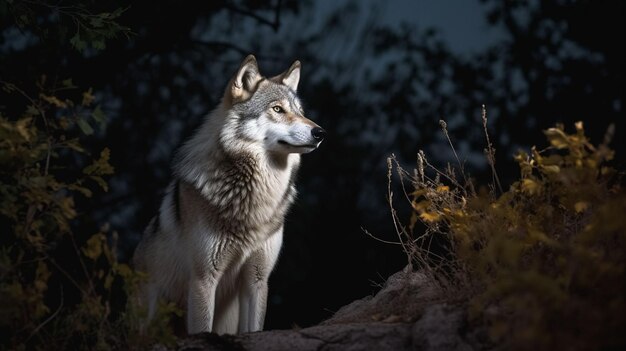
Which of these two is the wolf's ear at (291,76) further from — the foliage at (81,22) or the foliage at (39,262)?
the foliage at (39,262)

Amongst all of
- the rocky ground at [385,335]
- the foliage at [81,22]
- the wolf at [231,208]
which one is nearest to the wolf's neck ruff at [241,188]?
the wolf at [231,208]

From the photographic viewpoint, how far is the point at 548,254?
481 cm

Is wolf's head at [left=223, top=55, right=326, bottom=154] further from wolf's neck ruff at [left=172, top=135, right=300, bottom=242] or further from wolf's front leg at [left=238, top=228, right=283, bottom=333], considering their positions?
wolf's front leg at [left=238, top=228, right=283, bottom=333]

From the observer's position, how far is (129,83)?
500 inches

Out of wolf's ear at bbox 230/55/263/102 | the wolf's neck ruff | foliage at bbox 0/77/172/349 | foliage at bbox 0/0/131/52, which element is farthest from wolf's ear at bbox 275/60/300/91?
foliage at bbox 0/77/172/349

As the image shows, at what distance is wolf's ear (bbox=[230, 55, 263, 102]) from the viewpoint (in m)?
6.52

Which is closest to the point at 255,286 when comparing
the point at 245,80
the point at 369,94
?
the point at 245,80

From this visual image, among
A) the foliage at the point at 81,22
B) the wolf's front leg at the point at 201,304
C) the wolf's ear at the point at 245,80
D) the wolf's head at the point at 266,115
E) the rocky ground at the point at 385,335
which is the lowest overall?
the wolf's front leg at the point at 201,304

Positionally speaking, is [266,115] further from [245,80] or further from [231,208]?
[231,208]

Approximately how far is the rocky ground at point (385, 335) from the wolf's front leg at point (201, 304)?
107 cm

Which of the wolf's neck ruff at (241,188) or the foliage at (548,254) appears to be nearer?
the foliage at (548,254)

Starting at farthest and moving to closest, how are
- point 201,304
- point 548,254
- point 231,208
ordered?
point 231,208 → point 201,304 → point 548,254

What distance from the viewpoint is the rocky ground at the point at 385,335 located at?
4.34 meters

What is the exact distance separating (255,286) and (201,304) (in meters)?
0.46
